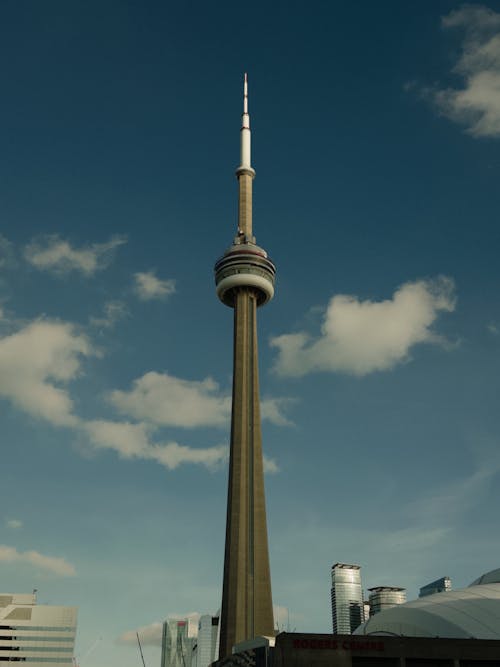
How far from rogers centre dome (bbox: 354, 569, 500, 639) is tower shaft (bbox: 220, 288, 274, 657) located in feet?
104

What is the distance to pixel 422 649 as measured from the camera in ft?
243

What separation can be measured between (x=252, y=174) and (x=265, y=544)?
269ft

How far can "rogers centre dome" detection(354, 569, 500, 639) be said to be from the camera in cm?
8544

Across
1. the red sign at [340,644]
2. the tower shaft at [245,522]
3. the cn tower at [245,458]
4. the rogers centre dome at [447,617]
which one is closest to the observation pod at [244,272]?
Result: the cn tower at [245,458]

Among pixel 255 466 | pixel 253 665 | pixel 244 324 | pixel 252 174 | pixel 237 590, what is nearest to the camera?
pixel 253 665

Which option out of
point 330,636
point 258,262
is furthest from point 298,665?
point 258,262

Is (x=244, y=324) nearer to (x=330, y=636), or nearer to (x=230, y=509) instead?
(x=230, y=509)

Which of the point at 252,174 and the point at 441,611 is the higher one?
the point at 252,174

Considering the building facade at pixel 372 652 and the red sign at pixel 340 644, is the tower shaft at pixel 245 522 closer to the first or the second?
the building facade at pixel 372 652

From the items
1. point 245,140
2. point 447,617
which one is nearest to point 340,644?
point 447,617

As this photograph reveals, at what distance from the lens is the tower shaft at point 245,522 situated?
126 m

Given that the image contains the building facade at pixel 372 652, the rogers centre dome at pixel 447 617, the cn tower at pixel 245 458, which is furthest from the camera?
the cn tower at pixel 245 458

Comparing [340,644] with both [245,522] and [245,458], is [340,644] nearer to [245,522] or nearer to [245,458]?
[245,522]

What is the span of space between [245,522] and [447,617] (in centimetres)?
5052
